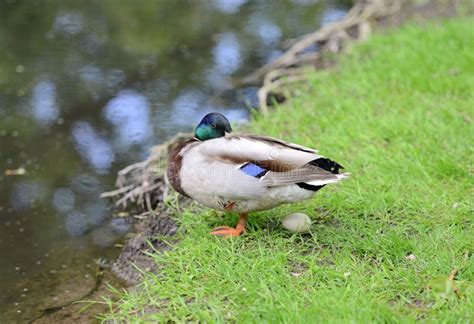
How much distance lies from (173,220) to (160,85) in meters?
2.99

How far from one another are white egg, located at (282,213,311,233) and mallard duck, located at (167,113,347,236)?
0.19m

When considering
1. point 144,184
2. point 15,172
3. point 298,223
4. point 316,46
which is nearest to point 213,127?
point 298,223

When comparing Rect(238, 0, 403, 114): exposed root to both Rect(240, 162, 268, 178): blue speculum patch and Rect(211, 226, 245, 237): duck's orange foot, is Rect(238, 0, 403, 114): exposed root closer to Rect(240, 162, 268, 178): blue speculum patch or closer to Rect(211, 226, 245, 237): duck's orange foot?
Rect(211, 226, 245, 237): duck's orange foot

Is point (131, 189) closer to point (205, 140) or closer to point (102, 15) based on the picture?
point (205, 140)

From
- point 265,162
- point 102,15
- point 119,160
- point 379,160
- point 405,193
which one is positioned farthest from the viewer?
point 102,15

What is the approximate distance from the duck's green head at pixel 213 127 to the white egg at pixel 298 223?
1.78ft

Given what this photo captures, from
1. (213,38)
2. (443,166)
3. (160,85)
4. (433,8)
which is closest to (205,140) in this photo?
(443,166)

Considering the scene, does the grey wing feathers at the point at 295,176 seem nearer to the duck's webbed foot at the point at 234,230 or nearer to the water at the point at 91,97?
the duck's webbed foot at the point at 234,230

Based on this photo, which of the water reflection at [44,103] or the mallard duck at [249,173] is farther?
the water reflection at [44,103]

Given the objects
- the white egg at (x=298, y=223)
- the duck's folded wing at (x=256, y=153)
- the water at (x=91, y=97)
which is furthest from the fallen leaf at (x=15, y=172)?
the white egg at (x=298, y=223)

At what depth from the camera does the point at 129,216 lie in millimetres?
5082

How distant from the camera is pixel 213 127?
3.92 meters

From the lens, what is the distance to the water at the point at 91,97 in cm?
477

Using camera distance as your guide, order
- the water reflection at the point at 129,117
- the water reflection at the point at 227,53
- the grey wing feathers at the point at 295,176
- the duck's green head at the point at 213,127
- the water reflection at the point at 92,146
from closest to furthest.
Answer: the grey wing feathers at the point at 295,176
the duck's green head at the point at 213,127
the water reflection at the point at 92,146
the water reflection at the point at 129,117
the water reflection at the point at 227,53
